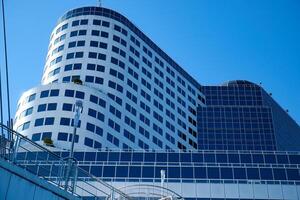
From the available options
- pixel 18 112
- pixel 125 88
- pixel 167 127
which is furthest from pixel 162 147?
pixel 18 112

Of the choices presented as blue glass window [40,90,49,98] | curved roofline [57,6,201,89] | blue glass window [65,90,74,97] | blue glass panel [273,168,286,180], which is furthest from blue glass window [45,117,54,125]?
blue glass panel [273,168,286,180]

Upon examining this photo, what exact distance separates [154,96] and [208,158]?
30975 mm

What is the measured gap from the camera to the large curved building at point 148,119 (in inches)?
2299

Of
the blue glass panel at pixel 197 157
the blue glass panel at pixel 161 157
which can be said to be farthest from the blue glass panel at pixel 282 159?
the blue glass panel at pixel 161 157

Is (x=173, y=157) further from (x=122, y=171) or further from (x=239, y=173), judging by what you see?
(x=239, y=173)

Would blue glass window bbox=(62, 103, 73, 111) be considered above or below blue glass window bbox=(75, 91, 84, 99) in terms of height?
below

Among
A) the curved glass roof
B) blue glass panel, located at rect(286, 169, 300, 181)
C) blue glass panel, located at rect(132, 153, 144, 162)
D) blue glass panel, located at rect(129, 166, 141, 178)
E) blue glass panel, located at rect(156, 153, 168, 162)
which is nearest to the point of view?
blue glass panel, located at rect(129, 166, 141, 178)

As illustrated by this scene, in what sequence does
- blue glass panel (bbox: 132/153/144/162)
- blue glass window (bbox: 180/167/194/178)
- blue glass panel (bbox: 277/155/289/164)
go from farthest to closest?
blue glass panel (bbox: 277/155/289/164) → blue glass panel (bbox: 132/153/144/162) → blue glass window (bbox: 180/167/194/178)

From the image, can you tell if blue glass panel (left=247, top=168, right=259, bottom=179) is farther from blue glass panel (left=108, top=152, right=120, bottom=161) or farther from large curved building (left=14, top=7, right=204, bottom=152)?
large curved building (left=14, top=7, right=204, bottom=152)

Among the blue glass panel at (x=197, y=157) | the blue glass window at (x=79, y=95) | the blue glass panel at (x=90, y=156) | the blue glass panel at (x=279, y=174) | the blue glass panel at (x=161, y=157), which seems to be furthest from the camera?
the blue glass window at (x=79, y=95)

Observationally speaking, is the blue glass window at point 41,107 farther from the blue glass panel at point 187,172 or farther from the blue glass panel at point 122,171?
the blue glass panel at point 187,172

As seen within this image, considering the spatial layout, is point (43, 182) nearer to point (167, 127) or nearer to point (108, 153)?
point (108, 153)

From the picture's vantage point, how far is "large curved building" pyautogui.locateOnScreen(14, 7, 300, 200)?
192ft

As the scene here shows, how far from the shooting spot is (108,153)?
66250mm
